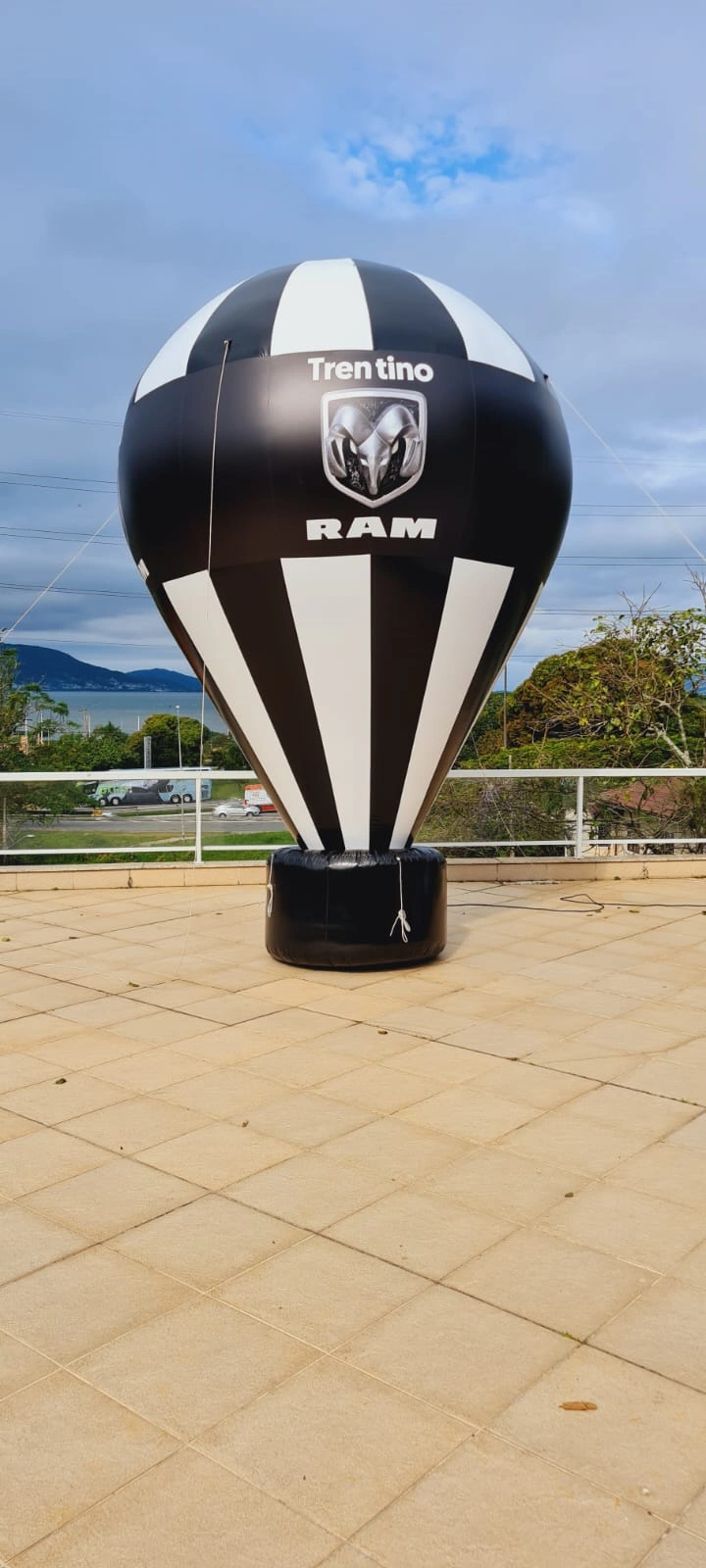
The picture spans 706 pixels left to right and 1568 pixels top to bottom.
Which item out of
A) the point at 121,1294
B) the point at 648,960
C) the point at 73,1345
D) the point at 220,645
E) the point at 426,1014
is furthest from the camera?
the point at 648,960

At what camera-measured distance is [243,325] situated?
6.12m

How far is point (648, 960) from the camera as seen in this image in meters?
7.14

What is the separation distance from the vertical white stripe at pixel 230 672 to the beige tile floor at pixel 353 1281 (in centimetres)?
129

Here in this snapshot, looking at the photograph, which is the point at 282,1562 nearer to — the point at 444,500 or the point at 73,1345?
the point at 73,1345

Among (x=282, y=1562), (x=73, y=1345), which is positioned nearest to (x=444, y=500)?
(x=73, y=1345)

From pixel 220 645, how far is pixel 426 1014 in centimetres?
233

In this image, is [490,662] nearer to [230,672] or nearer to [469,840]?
[230,672]

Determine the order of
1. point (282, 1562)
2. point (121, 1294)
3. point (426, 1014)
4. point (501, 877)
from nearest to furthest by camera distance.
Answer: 1. point (282, 1562)
2. point (121, 1294)
3. point (426, 1014)
4. point (501, 877)

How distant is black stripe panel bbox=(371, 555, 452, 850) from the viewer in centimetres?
608

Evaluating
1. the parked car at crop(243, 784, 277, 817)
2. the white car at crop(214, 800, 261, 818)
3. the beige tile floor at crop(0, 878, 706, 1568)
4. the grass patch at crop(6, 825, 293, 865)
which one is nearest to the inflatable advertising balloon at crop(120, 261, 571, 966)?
the beige tile floor at crop(0, 878, 706, 1568)

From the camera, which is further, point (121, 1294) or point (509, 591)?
point (509, 591)

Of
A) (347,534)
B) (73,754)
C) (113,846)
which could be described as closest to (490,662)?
(347,534)

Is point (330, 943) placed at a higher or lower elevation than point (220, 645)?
lower

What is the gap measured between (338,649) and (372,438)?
1104mm
